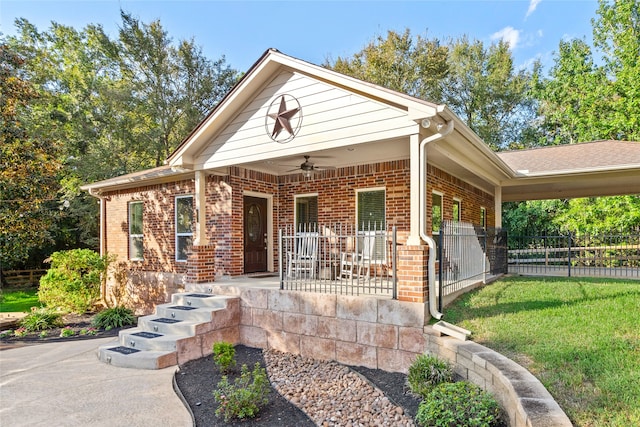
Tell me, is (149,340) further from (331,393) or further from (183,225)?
(183,225)

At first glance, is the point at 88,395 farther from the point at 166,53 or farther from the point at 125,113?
the point at 166,53

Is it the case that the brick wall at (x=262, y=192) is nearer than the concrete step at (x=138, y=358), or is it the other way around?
the concrete step at (x=138, y=358)

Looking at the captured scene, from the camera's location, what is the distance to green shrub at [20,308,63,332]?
8.08 m

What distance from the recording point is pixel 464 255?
665cm

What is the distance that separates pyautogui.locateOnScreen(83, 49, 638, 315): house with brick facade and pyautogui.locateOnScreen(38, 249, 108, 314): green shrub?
3.34 feet

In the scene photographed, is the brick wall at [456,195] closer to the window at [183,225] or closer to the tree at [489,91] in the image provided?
the window at [183,225]

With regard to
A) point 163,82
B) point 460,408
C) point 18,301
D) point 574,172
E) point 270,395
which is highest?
point 163,82

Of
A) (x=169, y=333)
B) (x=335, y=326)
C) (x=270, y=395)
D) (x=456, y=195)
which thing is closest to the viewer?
(x=270, y=395)

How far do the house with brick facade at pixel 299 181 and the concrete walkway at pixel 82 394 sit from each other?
2.53 meters

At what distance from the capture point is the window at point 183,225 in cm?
916

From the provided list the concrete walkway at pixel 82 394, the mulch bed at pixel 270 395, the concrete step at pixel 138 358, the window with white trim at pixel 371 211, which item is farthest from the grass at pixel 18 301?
the window with white trim at pixel 371 211

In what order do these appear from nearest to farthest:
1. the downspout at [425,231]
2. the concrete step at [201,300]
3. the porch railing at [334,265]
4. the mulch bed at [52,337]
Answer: the downspout at [425,231]
the porch railing at [334,265]
the concrete step at [201,300]
the mulch bed at [52,337]

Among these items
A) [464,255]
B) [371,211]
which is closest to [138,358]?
[371,211]

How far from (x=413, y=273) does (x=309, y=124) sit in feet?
10.1
